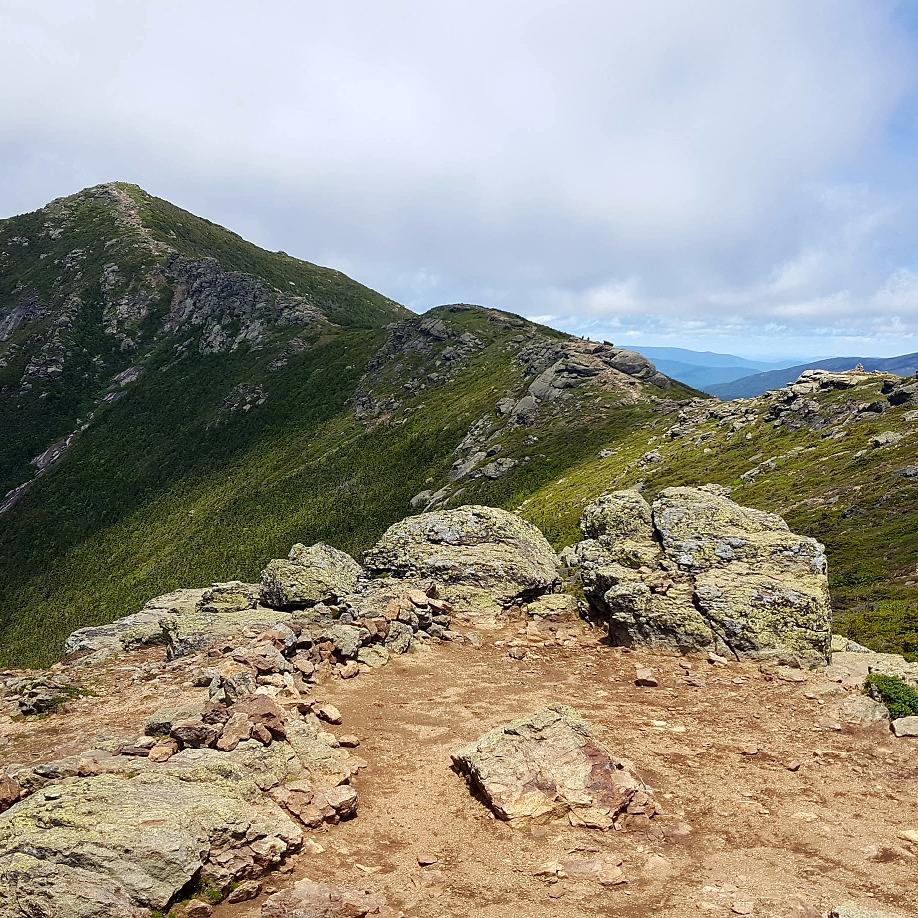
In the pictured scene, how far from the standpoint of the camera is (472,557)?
2842 cm

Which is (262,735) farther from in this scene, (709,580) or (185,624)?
(709,580)

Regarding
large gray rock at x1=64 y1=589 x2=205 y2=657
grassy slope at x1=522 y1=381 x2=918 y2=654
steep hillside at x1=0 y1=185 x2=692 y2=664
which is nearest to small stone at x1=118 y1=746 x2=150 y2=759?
large gray rock at x1=64 y1=589 x2=205 y2=657

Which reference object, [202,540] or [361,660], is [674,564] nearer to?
[361,660]

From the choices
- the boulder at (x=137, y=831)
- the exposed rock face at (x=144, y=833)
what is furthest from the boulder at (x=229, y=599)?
the boulder at (x=137, y=831)

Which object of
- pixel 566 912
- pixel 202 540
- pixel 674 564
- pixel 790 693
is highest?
pixel 674 564

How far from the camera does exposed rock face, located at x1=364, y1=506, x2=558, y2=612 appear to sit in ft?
89.8

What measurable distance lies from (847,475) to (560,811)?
48.2 metres

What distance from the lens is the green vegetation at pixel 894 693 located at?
15.7 m

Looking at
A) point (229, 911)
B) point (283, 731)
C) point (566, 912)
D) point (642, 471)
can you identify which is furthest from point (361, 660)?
point (642, 471)

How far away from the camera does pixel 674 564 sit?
2403 centimetres

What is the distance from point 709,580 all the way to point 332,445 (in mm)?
107063

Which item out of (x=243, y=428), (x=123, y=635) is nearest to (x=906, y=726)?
(x=123, y=635)

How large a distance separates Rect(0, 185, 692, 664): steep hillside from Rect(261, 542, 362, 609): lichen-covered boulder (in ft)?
167

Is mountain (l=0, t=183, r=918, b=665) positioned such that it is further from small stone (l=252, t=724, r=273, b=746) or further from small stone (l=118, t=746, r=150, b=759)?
small stone (l=118, t=746, r=150, b=759)
